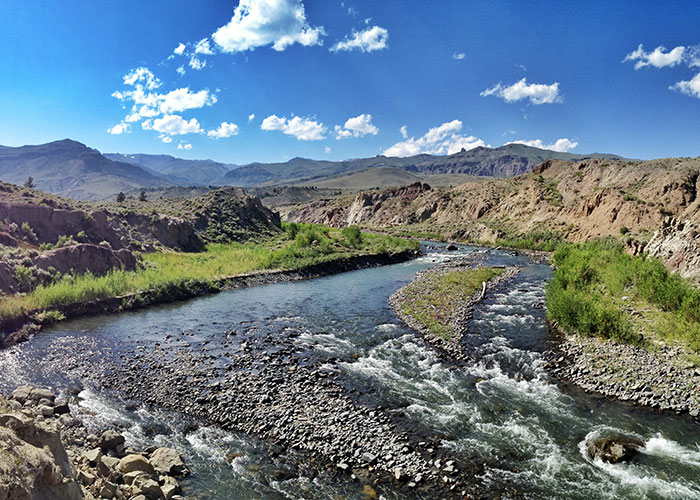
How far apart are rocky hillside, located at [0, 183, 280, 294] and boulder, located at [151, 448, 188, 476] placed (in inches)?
783

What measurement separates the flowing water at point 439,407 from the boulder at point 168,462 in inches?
17.6

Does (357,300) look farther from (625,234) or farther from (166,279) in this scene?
(625,234)

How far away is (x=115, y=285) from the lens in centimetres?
2820

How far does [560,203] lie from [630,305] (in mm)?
58710

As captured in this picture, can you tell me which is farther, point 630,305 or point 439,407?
point 630,305

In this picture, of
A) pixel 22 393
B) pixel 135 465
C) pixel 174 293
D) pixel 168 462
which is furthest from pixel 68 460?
pixel 174 293

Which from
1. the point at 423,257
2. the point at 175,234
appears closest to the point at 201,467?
the point at 175,234

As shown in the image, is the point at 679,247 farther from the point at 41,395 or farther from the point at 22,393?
the point at 22,393

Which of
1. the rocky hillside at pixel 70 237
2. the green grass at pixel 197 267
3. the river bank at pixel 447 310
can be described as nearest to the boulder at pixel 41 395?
the green grass at pixel 197 267

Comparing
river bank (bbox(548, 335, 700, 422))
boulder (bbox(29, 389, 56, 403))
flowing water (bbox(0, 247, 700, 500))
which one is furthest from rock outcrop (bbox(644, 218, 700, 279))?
boulder (bbox(29, 389, 56, 403))

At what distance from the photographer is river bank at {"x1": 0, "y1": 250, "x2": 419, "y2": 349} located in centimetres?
2119

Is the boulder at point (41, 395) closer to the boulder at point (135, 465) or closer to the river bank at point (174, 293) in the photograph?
the boulder at point (135, 465)

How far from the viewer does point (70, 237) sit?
108ft

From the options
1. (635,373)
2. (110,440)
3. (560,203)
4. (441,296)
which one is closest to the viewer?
(110,440)
